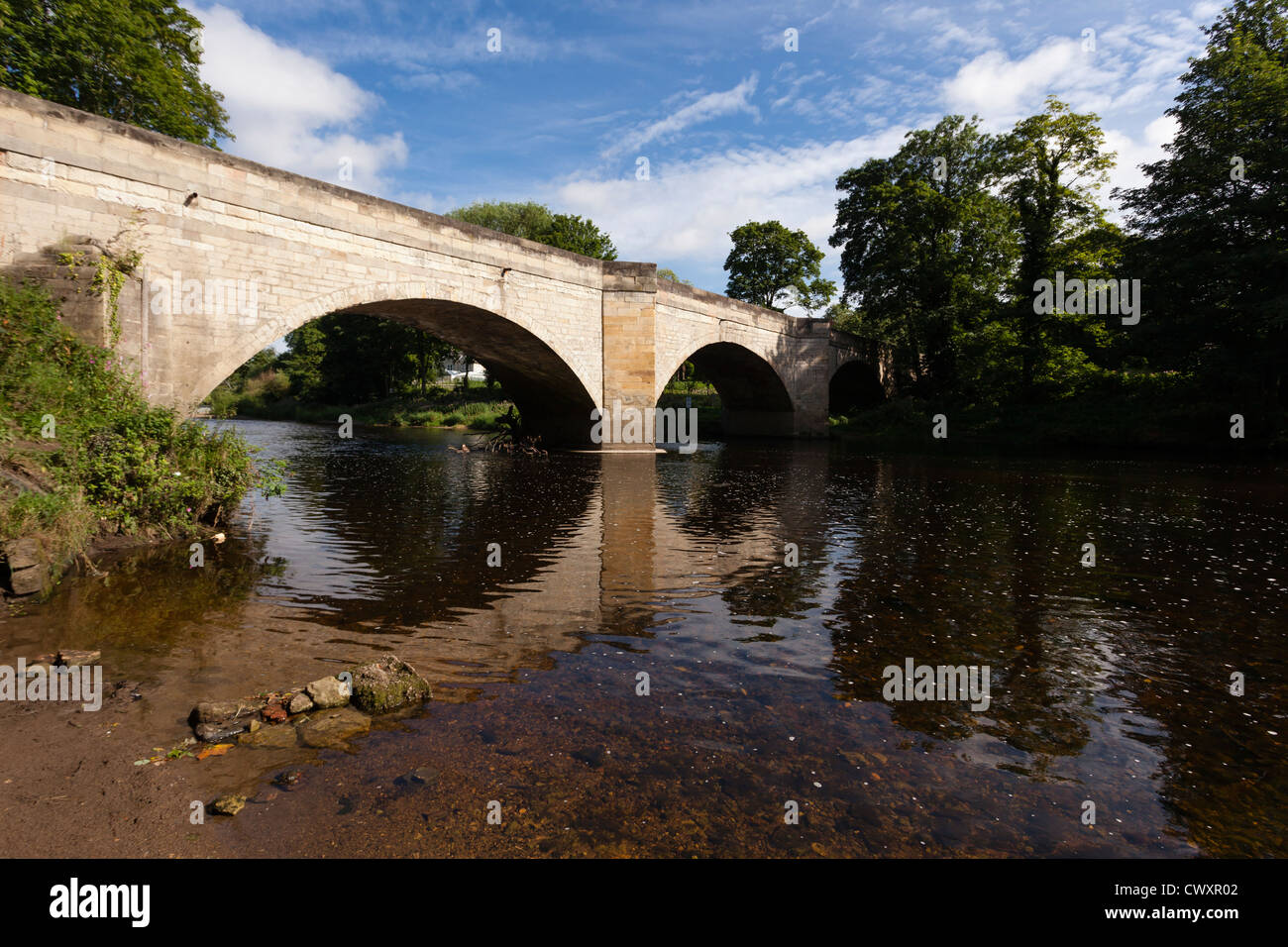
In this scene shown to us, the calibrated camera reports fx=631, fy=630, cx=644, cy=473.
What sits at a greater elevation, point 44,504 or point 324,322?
point 324,322

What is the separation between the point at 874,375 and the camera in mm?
41469

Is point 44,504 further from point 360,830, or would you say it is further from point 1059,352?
point 1059,352

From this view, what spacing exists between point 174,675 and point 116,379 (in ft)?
20.6

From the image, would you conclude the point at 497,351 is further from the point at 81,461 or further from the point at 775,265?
the point at 775,265

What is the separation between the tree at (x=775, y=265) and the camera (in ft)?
158

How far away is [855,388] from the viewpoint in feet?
146

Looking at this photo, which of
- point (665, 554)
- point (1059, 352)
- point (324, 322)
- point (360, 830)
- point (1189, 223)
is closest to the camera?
point (360, 830)

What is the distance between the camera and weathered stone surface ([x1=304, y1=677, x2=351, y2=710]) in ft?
12.2

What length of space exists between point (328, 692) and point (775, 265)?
49835 mm

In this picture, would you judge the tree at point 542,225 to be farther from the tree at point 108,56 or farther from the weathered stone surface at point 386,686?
the weathered stone surface at point 386,686

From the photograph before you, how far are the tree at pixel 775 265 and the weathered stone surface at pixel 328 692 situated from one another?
47568 mm

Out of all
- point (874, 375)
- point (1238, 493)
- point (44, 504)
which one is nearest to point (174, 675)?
point (44, 504)

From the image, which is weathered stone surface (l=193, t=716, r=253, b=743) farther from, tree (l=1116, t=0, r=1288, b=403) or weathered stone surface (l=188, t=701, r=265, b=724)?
tree (l=1116, t=0, r=1288, b=403)

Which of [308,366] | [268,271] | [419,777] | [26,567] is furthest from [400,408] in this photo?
[419,777]
